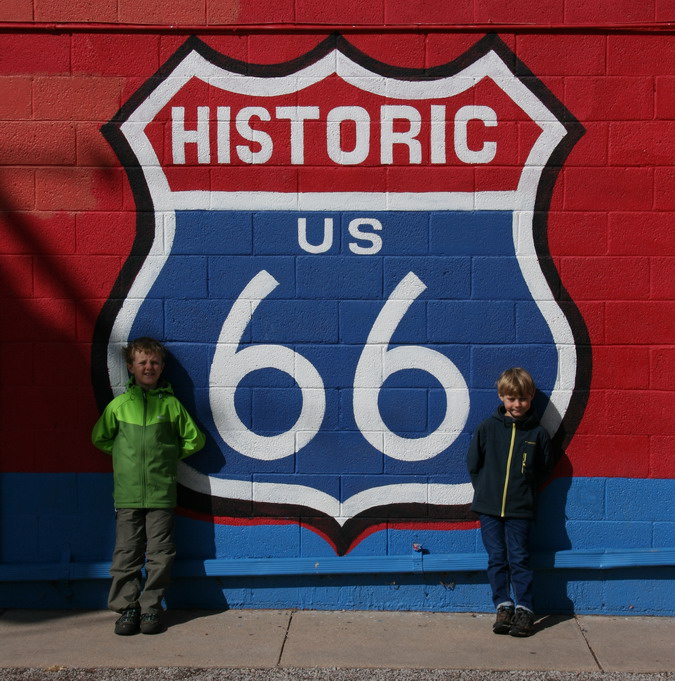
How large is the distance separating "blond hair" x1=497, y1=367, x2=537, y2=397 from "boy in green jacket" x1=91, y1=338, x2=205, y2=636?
1682 millimetres

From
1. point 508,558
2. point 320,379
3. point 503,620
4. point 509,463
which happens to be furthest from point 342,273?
point 503,620

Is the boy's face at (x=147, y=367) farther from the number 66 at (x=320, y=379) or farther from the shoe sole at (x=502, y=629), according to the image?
the shoe sole at (x=502, y=629)

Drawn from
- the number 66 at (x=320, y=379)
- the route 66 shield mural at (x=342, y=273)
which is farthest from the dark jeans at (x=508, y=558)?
the number 66 at (x=320, y=379)

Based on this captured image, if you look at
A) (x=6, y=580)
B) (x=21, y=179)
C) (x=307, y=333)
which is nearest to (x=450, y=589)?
(x=307, y=333)

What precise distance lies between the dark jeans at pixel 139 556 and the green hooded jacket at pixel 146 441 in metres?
0.07

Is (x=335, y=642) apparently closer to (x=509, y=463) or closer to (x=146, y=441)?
(x=509, y=463)

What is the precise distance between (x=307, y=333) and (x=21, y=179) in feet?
6.04

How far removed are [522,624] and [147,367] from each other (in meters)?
2.43

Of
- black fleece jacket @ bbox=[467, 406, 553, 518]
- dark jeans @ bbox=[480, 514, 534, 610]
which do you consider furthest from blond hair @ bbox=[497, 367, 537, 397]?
dark jeans @ bbox=[480, 514, 534, 610]

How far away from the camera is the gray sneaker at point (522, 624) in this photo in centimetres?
474

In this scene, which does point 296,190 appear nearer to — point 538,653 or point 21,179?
point 21,179

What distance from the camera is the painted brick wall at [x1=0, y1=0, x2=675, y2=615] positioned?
5000mm

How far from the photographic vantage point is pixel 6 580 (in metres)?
5.15

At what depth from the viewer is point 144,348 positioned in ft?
16.3
